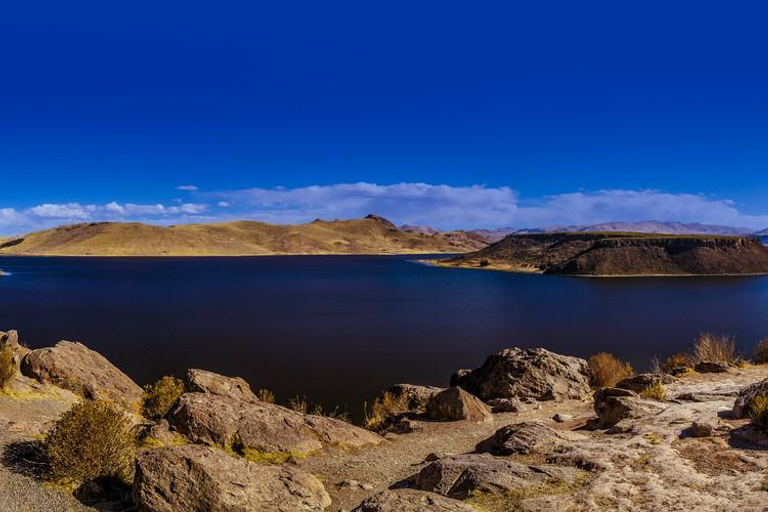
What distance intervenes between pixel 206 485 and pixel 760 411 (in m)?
8.88

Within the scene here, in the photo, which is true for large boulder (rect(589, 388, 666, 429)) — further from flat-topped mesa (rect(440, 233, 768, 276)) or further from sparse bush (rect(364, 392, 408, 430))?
flat-topped mesa (rect(440, 233, 768, 276))

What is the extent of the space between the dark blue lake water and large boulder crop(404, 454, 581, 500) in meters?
11.4

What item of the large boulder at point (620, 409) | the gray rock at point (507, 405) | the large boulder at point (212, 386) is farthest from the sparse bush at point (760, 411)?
the large boulder at point (212, 386)

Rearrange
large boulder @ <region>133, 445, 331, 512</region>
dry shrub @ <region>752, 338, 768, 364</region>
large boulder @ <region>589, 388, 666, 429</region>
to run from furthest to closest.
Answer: dry shrub @ <region>752, 338, 768, 364</region>, large boulder @ <region>589, 388, 666, 429</region>, large boulder @ <region>133, 445, 331, 512</region>

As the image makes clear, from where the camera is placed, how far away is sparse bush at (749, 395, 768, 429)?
8523mm

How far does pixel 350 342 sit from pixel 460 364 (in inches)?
319

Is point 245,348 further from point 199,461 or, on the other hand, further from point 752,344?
point 752,344

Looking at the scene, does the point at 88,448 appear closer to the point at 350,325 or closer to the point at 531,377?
the point at 531,377

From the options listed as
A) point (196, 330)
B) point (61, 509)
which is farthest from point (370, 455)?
point (196, 330)

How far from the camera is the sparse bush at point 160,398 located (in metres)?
13.9

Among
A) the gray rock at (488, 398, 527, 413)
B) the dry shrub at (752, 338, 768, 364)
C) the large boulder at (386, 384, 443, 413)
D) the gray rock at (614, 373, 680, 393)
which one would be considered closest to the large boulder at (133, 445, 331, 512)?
the gray rock at (488, 398, 527, 413)

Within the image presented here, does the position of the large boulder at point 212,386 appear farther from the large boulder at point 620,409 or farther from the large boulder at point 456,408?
the large boulder at point 620,409

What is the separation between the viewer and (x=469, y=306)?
5034 centimetres

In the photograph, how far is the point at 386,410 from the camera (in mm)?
15820
